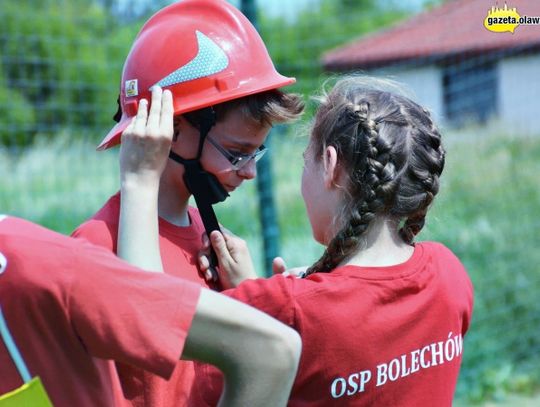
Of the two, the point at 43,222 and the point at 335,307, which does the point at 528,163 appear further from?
the point at 335,307

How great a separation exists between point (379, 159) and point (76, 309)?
901mm

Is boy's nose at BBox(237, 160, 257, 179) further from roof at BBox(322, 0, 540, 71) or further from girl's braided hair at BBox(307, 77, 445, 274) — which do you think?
roof at BBox(322, 0, 540, 71)

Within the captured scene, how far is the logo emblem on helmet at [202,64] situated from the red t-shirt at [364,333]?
0.67 metres

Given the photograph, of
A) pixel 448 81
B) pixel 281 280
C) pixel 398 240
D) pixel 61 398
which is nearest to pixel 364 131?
pixel 398 240

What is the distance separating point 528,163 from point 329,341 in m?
6.44

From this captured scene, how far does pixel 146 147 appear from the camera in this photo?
6.89 ft

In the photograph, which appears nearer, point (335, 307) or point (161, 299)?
point (161, 299)

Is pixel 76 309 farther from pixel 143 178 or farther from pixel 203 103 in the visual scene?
pixel 203 103

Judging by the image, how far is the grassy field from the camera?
241 inches

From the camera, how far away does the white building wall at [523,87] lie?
8961 mm

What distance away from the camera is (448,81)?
904cm

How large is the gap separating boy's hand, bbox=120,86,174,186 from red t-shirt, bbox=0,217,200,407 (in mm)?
577

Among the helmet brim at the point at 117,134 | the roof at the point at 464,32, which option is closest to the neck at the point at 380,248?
the helmet brim at the point at 117,134

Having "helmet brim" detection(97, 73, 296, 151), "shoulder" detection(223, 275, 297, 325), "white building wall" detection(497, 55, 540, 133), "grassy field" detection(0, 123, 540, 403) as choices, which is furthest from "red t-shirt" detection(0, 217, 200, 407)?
"white building wall" detection(497, 55, 540, 133)
